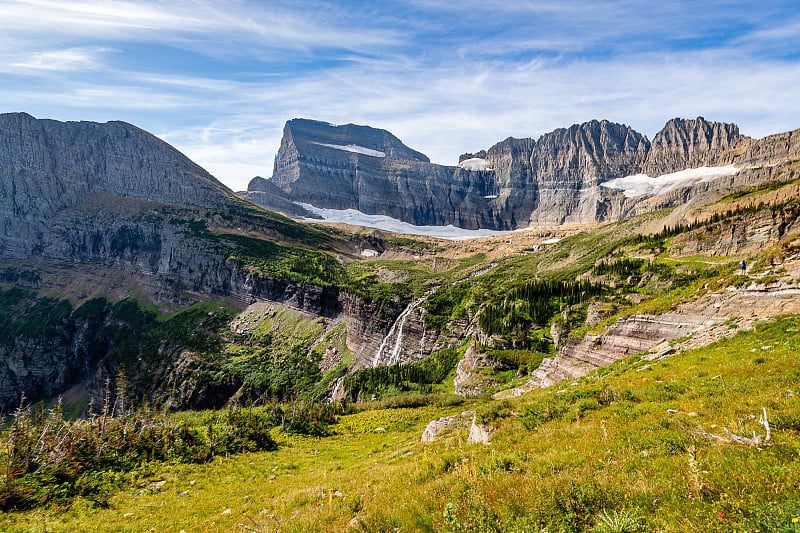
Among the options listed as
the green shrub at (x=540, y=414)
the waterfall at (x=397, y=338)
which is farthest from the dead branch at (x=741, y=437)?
the waterfall at (x=397, y=338)

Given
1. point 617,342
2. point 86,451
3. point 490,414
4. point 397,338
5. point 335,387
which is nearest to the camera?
point 490,414

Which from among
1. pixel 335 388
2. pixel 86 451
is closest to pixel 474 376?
pixel 86 451

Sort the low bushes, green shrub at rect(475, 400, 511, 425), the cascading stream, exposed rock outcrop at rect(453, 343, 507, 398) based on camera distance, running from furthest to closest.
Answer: the cascading stream < exposed rock outcrop at rect(453, 343, 507, 398) < green shrub at rect(475, 400, 511, 425) < the low bushes

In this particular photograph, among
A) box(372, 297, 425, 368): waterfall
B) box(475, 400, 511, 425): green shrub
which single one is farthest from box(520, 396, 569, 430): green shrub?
box(372, 297, 425, 368): waterfall

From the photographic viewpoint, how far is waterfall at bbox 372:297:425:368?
3788 inches

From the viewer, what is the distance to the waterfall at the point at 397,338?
316ft

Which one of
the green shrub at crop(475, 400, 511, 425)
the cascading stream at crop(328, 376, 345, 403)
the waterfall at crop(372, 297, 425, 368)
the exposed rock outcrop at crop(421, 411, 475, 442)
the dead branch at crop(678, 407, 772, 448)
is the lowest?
the cascading stream at crop(328, 376, 345, 403)

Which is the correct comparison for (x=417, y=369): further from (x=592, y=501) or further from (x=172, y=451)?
(x=592, y=501)

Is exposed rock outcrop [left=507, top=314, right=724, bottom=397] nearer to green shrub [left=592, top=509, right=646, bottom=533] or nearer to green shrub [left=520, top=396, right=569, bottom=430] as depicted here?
green shrub [left=520, top=396, right=569, bottom=430]

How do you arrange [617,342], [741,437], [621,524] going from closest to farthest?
[621,524]
[741,437]
[617,342]

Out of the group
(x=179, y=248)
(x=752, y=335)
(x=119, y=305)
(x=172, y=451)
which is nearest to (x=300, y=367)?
(x=172, y=451)

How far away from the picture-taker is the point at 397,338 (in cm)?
10144

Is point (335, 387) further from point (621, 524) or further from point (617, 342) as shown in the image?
point (621, 524)

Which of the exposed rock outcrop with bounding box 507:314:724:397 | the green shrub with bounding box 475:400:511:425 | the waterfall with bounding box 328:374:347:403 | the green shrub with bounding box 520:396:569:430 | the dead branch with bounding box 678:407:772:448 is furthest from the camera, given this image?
the waterfall with bounding box 328:374:347:403
